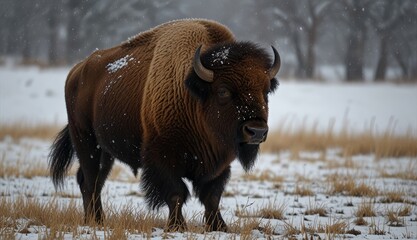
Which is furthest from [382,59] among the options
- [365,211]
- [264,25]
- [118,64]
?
[118,64]

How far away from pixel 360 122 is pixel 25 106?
11423 mm

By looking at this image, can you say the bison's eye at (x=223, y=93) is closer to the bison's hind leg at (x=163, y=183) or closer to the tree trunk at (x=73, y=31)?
the bison's hind leg at (x=163, y=183)

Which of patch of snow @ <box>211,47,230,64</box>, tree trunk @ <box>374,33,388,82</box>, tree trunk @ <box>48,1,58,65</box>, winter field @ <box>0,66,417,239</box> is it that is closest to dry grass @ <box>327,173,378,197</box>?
winter field @ <box>0,66,417,239</box>

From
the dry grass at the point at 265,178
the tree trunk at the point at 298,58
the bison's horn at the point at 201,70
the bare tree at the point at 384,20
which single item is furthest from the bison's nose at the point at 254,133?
the tree trunk at the point at 298,58

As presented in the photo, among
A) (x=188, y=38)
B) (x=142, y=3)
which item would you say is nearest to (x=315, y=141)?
(x=188, y=38)

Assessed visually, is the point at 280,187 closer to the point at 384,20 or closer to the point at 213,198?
the point at 213,198

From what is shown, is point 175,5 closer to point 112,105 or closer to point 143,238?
point 112,105

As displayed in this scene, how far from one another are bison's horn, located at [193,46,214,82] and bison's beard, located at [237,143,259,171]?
651 mm

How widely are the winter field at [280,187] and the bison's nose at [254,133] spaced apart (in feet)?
2.32

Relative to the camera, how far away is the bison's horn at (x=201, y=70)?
4871mm

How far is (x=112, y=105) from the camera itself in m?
5.82

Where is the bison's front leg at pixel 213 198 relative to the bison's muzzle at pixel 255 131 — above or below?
below

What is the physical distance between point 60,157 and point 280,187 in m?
3.03

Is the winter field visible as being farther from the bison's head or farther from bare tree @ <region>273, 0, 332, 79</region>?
bare tree @ <region>273, 0, 332, 79</region>
